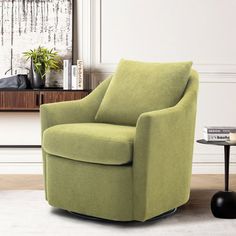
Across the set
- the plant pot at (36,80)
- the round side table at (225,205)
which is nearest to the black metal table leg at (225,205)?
the round side table at (225,205)

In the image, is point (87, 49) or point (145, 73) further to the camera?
point (87, 49)

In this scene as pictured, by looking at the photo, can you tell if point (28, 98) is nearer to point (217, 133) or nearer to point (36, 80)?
point (36, 80)

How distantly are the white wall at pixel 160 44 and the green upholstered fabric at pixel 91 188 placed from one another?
1.44m

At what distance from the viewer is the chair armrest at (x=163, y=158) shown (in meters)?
3.04

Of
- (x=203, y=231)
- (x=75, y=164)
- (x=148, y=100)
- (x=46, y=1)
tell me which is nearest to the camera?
(x=203, y=231)

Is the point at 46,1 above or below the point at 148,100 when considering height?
above

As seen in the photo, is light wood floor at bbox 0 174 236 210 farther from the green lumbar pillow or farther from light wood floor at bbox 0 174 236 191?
the green lumbar pillow

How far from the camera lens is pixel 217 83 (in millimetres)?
4781

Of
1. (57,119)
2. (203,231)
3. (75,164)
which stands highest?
(57,119)

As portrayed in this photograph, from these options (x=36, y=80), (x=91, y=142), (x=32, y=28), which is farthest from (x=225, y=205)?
(x=32, y=28)

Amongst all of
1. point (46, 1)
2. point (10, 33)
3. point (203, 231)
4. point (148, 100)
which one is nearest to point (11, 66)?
point (10, 33)

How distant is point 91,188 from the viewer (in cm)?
322

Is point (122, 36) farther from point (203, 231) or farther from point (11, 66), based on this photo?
point (203, 231)

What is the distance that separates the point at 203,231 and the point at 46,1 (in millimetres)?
2419
